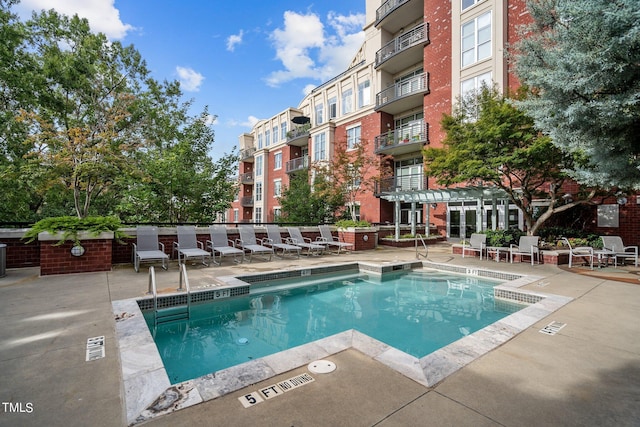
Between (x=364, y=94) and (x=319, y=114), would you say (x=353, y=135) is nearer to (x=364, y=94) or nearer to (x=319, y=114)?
(x=364, y=94)

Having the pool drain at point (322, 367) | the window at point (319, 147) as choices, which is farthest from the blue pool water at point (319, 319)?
the window at point (319, 147)

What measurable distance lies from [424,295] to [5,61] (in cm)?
1862

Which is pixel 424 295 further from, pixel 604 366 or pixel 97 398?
pixel 97 398

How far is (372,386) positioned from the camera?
8.07ft

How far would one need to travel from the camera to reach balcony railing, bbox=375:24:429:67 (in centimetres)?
1834

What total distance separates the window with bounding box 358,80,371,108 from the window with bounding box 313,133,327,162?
12.8 ft

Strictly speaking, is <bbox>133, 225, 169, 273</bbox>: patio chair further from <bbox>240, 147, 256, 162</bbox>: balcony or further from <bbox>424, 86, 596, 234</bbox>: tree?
<bbox>240, 147, 256, 162</bbox>: balcony

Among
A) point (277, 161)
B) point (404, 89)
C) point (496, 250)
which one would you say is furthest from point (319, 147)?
point (496, 250)

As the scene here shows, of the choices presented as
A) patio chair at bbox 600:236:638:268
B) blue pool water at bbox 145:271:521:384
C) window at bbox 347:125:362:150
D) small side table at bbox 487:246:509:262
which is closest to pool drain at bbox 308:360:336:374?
blue pool water at bbox 145:271:521:384

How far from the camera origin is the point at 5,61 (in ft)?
42.4

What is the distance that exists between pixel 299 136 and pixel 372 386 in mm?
26210

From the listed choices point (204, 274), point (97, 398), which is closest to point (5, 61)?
point (204, 274)

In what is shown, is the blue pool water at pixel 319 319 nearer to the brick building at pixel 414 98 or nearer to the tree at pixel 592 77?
the tree at pixel 592 77

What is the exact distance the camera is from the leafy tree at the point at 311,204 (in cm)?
1669
